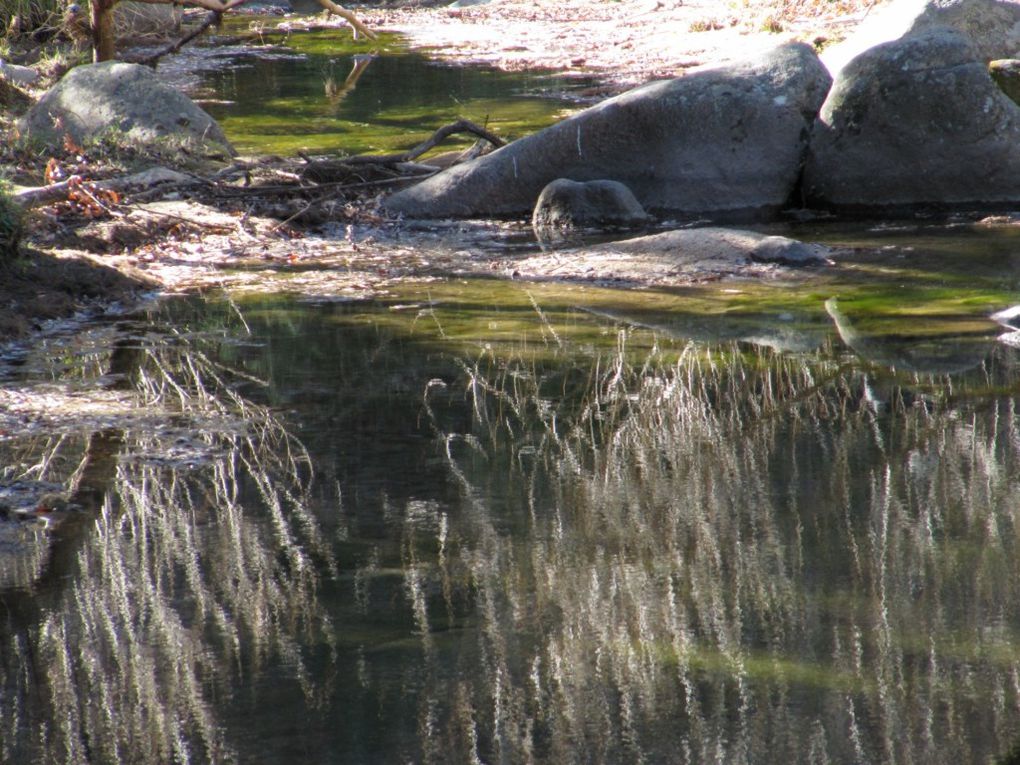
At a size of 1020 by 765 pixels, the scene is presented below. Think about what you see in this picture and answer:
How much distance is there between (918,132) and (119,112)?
7137 millimetres

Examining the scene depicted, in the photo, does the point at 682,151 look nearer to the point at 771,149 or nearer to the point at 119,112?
the point at 771,149

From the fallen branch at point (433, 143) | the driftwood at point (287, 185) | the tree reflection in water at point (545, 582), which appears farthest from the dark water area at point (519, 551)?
the fallen branch at point (433, 143)

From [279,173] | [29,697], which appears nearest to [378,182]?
[279,173]

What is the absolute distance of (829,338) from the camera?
664 cm

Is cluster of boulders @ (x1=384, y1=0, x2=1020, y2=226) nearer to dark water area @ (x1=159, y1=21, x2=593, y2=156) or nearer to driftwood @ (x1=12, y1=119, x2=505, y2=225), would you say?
driftwood @ (x1=12, y1=119, x2=505, y2=225)

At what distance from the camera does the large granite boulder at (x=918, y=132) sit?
33.7 ft

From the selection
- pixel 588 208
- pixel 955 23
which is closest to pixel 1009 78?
pixel 955 23

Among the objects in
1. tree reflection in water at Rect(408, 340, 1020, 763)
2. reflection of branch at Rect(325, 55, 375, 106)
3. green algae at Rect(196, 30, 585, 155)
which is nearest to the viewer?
tree reflection in water at Rect(408, 340, 1020, 763)

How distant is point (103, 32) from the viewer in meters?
13.7

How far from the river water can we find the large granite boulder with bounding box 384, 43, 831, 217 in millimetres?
3900

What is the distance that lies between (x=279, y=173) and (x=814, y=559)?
26.1 feet

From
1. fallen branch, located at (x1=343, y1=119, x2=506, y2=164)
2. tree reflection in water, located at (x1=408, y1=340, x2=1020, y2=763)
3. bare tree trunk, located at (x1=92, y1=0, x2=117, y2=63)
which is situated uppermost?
bare tree trunk, located at (x1=92, y1=0, x2=117, y2=63)

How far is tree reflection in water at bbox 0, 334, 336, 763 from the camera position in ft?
10.0

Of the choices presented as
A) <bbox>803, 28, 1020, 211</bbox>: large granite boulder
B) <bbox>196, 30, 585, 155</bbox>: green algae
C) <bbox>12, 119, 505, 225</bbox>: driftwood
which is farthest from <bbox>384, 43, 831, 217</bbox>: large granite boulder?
<bbox>196, 30, 585, 155</bbox>: green algae
